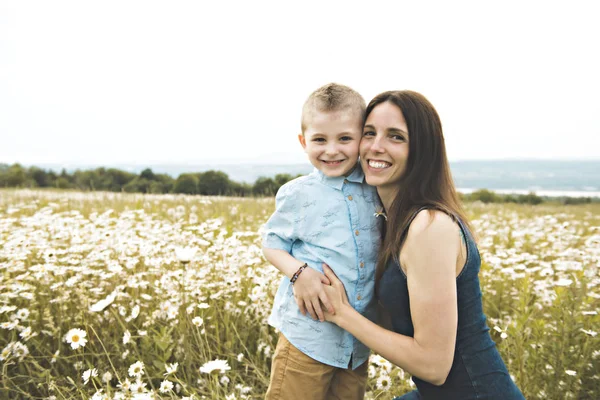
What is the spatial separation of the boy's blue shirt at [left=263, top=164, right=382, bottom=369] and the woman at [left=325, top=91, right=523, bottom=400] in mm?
87

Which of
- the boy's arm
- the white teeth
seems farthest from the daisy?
the white teeth

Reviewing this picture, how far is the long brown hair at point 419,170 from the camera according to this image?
2.02 metres

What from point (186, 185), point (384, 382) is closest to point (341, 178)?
point (384, 382)

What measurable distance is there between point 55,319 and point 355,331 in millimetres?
2456

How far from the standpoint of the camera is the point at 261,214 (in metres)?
6.76

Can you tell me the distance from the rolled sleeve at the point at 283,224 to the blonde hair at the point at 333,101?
34 cm

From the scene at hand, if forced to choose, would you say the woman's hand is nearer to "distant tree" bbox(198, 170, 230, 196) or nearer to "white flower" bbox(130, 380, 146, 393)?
"white flower" bbox(130, 380, 146, 393)

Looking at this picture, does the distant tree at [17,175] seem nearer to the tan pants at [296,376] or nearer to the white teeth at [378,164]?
the tan pants at [296,376]

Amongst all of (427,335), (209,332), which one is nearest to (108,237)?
(209,332)

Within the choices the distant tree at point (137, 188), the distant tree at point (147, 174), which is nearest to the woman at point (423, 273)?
the distant tree at point (137, 188)

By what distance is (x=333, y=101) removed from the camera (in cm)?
213

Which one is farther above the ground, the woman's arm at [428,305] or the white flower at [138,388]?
the woman's arm at [428,305]

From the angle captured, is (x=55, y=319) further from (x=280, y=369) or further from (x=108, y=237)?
(x=280, y=369)

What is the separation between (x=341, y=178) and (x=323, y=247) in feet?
1.07
